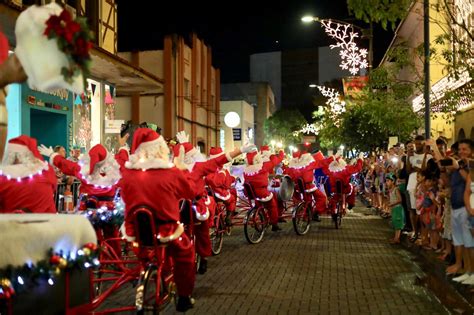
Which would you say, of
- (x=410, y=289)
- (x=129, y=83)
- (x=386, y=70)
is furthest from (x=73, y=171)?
(x=129, y=83)

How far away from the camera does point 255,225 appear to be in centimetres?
1334

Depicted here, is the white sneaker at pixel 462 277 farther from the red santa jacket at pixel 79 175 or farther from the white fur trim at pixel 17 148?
the white fur trim at pixel 17 148

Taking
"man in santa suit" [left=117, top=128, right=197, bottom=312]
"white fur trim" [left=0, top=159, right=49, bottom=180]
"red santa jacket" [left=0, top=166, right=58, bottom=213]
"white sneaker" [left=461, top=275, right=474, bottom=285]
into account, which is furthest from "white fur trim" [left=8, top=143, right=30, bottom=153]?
"white sneaker" [left=461, top=275, right=474, bottom=285]

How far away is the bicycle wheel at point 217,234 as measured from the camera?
11.5m

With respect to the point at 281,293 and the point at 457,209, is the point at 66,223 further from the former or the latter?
the point at 457,209

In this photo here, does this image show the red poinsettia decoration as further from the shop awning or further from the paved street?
the shop awning

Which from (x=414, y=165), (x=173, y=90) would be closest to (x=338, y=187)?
(x=414, y=165)

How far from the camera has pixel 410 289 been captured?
8.70 meters

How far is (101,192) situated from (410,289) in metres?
4.74

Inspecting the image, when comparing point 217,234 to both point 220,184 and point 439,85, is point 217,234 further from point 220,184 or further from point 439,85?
point 439,85

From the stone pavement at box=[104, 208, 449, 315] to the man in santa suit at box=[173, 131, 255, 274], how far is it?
0.53 m

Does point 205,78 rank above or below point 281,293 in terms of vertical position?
above

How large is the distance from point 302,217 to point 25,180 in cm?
939

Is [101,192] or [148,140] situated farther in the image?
[101,192]
